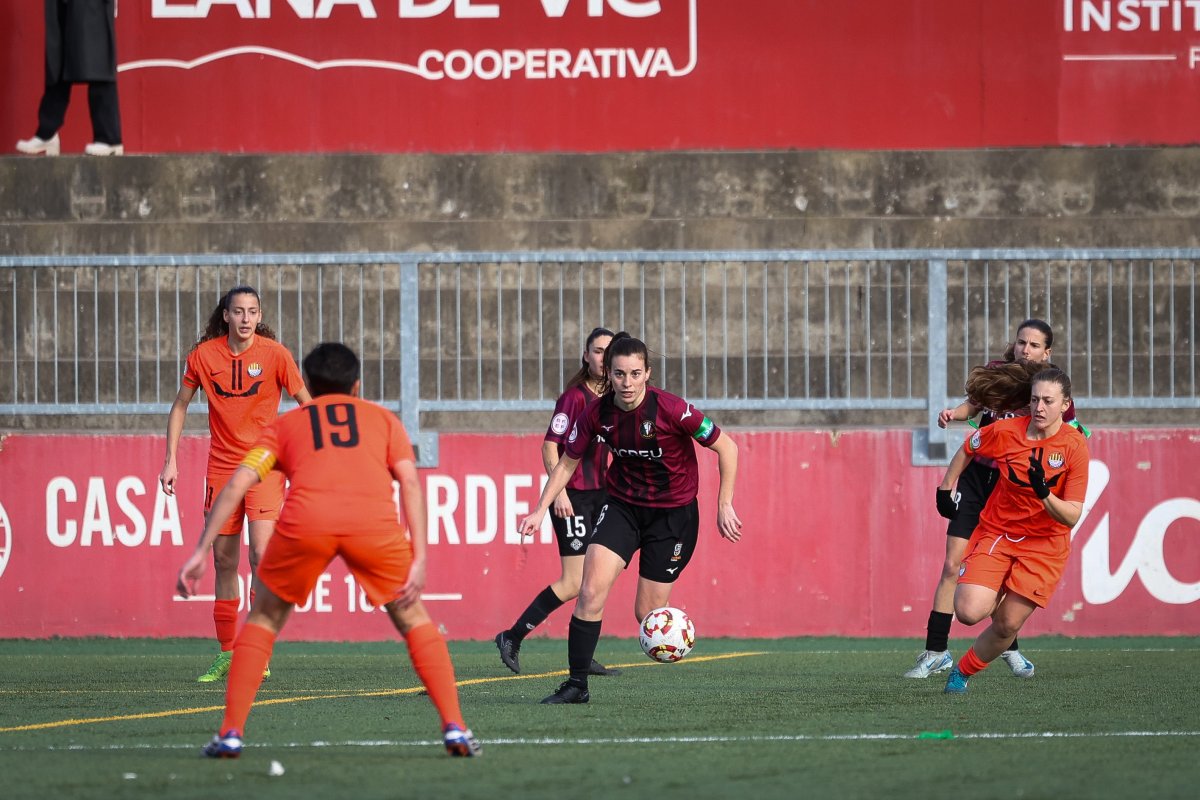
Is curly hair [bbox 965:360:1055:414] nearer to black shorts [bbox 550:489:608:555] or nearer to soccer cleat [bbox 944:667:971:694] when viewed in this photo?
soccer cleat [bbox 944:667:971:694]

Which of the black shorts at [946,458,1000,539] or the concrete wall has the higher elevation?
the concrete wall

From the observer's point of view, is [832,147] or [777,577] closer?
[777,577]

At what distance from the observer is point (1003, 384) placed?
948 cm

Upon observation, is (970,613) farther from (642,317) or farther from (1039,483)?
(642,317)

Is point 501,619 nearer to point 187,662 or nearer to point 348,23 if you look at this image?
point 187,662

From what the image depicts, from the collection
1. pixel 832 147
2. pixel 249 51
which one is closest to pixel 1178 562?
pixel 832 147

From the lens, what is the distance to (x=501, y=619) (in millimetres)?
12328

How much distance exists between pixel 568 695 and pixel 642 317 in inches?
178

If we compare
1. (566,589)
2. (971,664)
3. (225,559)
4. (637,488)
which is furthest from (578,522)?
(971,664)

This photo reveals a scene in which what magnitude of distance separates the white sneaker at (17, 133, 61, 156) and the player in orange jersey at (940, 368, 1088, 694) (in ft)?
32.2

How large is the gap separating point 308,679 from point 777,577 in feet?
12.0

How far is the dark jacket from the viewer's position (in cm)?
1541

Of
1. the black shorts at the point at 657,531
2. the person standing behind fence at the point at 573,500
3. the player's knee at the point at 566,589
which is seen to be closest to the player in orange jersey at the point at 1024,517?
the black shorts at the point at 657,531

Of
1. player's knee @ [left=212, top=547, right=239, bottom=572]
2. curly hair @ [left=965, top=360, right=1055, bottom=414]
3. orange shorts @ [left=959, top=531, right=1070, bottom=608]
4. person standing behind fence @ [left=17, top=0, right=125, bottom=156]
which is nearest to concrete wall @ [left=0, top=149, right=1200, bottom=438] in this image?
person standing behind fence @ [left=17, top=0, right=125, bottom=156]
